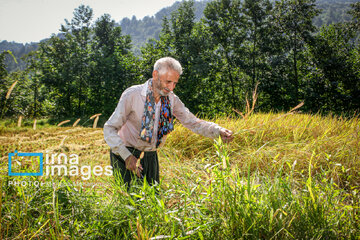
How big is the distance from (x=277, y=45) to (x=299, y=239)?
23.6 m

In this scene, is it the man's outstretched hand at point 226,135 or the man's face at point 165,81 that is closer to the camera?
the man's face at point 165,81

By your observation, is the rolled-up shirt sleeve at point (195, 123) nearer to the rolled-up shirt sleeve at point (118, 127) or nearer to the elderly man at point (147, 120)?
the elderly man at point (147, 120)

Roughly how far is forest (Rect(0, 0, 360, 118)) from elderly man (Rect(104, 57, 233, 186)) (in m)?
17.2

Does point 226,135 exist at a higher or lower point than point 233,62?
lower

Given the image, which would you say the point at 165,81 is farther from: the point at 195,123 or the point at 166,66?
the point at 195,123

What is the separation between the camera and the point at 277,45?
21.7m

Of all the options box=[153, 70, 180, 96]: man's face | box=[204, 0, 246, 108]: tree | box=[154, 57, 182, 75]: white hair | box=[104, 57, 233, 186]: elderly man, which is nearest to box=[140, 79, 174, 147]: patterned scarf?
box=[104, 57, 233, 186]: elderly man

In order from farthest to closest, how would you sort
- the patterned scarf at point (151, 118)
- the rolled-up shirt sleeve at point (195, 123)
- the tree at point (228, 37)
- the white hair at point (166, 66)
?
the tree at point (228, 37) → the rolled-up shirt sleeve at point (195, 123) → the patterned scarf at point (151, 118) → the white hair at point (166, 66)

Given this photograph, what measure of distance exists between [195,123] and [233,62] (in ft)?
70.5

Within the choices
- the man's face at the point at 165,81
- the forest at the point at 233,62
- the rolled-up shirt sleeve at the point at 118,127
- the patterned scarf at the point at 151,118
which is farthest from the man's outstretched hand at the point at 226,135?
the forest at the point at 233,62

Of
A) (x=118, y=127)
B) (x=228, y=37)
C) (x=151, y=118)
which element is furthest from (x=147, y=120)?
(x=228, y=37)

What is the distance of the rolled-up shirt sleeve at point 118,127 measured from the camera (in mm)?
2055

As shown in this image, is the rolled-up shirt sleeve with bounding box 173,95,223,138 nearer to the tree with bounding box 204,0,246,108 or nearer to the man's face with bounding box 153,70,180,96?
the man's face with bounding box 153,70,180,96

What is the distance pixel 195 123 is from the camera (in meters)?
2.65
